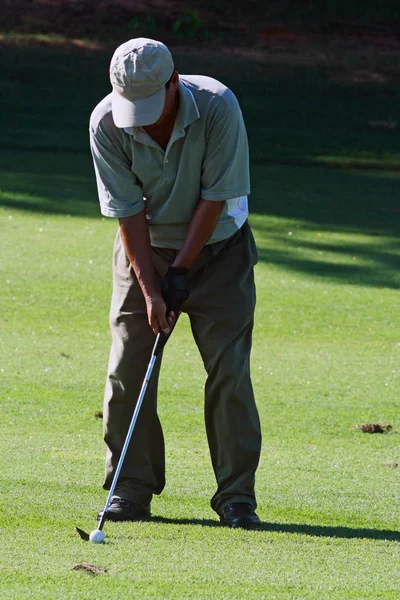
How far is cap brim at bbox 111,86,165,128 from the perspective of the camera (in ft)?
13.1

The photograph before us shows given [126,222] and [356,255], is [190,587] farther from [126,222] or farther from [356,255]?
[356,255]

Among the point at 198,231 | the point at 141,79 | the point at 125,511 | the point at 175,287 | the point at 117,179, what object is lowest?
the point at 125,511

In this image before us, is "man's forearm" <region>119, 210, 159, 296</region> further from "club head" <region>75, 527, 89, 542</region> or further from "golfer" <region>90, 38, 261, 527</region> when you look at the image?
"club head" <region>75, 527, 89, 542</region>

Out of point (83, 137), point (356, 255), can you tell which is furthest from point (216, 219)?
point (83, 137)

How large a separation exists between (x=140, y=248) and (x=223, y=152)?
461 millimetres

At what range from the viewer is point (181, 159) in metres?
4.19

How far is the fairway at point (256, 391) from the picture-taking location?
3.66m

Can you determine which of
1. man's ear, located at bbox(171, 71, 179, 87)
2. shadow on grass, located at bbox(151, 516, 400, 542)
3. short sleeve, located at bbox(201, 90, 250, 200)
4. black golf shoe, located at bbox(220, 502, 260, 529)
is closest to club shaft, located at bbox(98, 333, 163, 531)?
shadow on grass, located at bbox(151, 516, 400, 542)

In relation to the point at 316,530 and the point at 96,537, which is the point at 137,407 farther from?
the point at 316,530

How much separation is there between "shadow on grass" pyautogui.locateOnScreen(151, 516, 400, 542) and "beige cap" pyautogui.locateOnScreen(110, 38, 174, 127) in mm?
1467

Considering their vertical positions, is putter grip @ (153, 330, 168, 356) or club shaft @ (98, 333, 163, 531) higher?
putter grip @ (153, 330, 168, 356)

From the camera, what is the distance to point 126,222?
4.29 m

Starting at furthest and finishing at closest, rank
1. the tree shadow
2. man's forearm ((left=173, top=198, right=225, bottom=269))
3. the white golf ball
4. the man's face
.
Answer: the tree shadow → man's forearm ((left=173, top=198, right=225, bottom=269)) → the man's face → the white golf ball

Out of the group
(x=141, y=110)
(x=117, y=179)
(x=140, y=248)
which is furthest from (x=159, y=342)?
(x=141, y=110)
